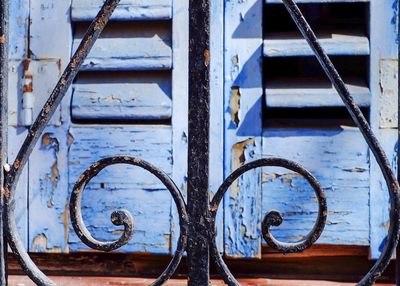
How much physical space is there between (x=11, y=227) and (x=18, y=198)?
0.87 meters

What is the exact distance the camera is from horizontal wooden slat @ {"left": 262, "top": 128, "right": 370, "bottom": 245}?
4.99 ft

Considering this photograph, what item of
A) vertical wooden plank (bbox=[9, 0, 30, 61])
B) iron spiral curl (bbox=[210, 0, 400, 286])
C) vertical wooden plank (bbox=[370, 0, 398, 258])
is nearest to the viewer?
iron spiral curl (bbox=[210, 0, 400, 286])

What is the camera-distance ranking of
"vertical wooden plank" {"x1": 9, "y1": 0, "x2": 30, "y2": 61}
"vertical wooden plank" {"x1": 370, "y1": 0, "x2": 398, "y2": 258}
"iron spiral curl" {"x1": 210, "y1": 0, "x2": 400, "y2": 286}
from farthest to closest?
"vertical wooden plank" {"x1": 9, "y1": 0, "x2": 30, "y2": 61}, "vertical wooden plank" {"x1": 370, "y1": 0, "x2": 398, "y2": 258}, "iron spiral curl" {"x1": 210, "y1": 0, "x2": 400, "y2": 286}

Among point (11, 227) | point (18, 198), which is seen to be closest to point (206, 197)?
point (11, 227)

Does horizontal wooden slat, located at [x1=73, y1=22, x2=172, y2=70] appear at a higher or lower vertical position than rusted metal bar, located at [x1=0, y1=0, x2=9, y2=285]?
higher

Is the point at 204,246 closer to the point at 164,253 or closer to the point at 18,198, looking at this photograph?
the point at 164,253

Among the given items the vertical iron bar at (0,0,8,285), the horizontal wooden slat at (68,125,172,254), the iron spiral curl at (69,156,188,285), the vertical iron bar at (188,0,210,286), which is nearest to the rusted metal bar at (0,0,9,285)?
the vertical iron bar at (0,0,8,285)

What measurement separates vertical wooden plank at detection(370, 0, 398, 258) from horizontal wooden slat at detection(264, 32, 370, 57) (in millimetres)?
33

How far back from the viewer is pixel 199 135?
Result: 0.74 m

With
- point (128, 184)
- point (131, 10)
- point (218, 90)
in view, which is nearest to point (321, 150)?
point (218, 90)

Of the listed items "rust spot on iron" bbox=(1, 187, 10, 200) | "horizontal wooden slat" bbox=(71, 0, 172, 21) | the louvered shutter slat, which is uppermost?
"horizontal wooden slat" bbox=(71, 0, 172, 21)

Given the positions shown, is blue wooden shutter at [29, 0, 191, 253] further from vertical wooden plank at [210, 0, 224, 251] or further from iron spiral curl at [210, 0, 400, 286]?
iron spiral curl at [210, 0, 400, 286]

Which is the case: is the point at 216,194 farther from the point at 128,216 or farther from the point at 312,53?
the point at 312,53

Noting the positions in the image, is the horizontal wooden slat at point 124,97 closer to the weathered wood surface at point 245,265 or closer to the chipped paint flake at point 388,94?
the weathered wood surface at point 245,265
